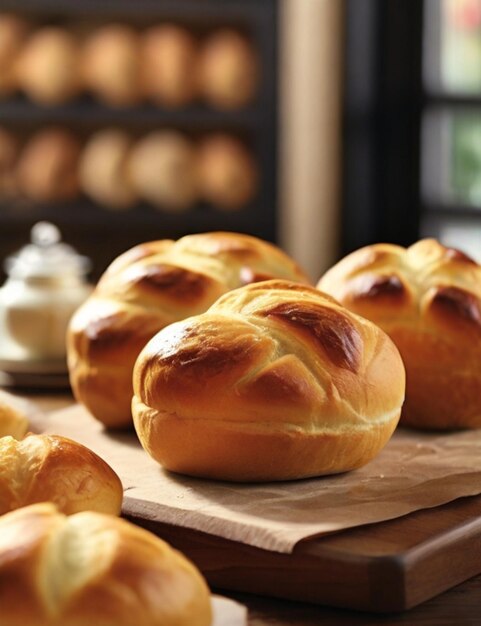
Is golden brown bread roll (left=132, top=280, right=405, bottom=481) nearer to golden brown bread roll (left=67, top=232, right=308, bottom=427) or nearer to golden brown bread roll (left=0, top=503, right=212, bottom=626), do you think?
golden brown bread roll (left=67, top=232, right=308, bottom=427)

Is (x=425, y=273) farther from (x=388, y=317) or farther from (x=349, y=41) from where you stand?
(x=349, y=41)

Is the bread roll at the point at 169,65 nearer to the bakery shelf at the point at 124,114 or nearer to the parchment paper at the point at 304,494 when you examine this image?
the bakery shelf at the point at 124,114

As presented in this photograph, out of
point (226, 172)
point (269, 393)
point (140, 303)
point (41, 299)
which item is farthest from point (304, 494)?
point (226, 172)

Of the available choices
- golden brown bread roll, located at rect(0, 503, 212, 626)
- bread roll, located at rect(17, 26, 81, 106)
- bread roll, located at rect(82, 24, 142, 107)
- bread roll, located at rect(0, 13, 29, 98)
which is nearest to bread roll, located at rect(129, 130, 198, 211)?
bread roll, located at rect(82, 24, 142, 107)

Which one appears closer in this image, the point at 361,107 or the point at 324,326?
the point at 324,326

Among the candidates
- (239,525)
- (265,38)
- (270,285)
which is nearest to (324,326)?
(270,285)

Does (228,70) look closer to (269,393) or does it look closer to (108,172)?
(108,172)

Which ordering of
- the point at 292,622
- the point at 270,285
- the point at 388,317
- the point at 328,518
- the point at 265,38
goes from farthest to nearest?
the point at 265,38, the point at 388,317, the point at 270,285, the point at 328,518, the point at 292,622
